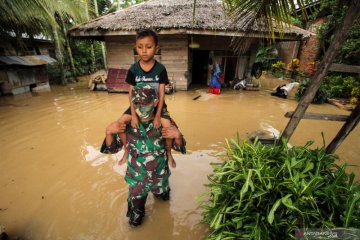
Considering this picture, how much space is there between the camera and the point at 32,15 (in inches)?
238

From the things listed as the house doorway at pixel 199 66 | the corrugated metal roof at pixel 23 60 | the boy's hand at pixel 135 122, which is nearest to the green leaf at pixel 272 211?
the boy's hand at pixel 135 122

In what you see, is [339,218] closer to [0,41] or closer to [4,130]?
[4,130]

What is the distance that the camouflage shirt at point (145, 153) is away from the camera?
6.12ft

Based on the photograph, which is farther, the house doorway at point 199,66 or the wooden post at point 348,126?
the house doorway at point 199,66

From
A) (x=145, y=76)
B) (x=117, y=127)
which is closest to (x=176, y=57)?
(x=145, y=76)

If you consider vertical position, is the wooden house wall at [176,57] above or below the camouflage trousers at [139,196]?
above

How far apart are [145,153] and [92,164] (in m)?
2.14

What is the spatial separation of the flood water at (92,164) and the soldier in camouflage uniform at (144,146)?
625 millimetres

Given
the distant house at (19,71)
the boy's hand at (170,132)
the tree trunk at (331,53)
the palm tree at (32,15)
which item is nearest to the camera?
the tree trunk at (331,53)

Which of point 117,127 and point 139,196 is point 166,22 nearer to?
point 117,127

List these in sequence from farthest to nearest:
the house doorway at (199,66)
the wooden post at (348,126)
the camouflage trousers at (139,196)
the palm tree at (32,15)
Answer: the house doorway at (199,66)
the palm tree at (32,15)
the wooden post at (348,126)
the camouflage trousers at (139,196)

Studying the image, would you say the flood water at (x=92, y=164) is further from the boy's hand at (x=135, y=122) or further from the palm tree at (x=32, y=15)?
the palm tree at (x=32, y=15)

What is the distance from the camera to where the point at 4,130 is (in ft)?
16.1

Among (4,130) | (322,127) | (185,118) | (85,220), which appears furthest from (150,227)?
(322,127)
